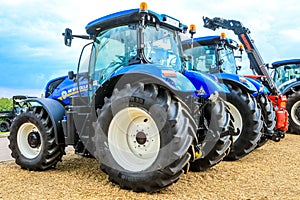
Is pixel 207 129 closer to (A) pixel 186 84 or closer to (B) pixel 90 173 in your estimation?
(A) pixel 186 84

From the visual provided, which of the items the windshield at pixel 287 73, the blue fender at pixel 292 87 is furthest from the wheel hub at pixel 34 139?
the windshield at pixel 287 73

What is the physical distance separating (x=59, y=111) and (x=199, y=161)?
2.37 meters

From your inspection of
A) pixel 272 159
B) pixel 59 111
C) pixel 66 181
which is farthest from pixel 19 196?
pixel 272 159

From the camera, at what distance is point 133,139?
14.8 ft

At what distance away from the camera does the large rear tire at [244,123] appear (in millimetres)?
6629

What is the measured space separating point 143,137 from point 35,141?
222 cm

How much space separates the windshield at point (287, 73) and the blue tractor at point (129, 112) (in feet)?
26.7

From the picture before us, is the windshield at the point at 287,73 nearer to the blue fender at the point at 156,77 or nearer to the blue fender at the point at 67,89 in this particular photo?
the blue fender at the point at 67,89

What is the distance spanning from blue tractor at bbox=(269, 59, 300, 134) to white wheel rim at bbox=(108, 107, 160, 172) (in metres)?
8.16

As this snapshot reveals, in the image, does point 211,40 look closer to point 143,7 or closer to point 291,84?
point 143,7

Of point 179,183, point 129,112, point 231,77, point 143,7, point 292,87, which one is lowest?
point 179,183

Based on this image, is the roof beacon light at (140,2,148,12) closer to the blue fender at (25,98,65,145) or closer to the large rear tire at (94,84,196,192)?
the large rear tire at (94,84,196,192)

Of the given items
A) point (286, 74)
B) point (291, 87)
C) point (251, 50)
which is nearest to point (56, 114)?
point (251, 50)

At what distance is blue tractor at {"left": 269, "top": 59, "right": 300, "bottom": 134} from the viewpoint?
1137 centimetres
